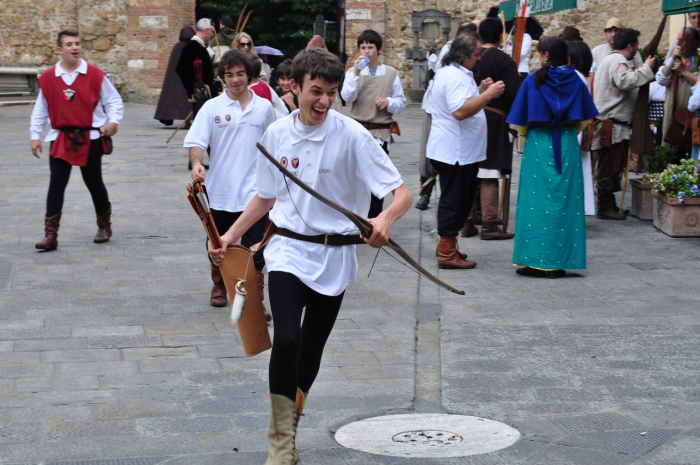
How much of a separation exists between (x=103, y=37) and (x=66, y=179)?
1662 centimetres

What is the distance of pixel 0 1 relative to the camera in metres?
24.1

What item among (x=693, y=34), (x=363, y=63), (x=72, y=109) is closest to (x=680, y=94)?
(x=693, y=34)

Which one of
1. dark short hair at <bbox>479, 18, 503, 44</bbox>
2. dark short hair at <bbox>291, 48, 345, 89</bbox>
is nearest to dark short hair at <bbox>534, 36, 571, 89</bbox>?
dark short hair at <bbox>479, 18, 503, 44</bbox>

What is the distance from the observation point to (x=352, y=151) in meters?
3.85

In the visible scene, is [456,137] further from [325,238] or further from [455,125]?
[325,238]

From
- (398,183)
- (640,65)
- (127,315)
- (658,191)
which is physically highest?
(640,65)

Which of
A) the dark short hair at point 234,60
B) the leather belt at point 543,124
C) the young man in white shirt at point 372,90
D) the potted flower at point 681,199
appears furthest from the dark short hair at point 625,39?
the dark short hair at point 234,60

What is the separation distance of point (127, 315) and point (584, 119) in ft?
12.5

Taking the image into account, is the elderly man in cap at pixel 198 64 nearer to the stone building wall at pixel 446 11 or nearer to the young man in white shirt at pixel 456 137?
the young man in white shirt at pixel 456 137

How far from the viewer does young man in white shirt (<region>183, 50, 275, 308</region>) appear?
6.26 meters

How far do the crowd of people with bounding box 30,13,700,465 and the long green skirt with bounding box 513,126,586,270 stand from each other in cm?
1

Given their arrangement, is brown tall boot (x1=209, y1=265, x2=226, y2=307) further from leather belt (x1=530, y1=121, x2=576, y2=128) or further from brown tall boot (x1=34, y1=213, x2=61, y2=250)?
leather belt (x1=530, y1=121, x2=576, y2=128)

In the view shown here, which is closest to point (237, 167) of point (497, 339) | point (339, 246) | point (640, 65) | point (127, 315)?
point (127, 315)

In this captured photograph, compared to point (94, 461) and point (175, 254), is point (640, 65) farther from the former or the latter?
point (94, 461)
